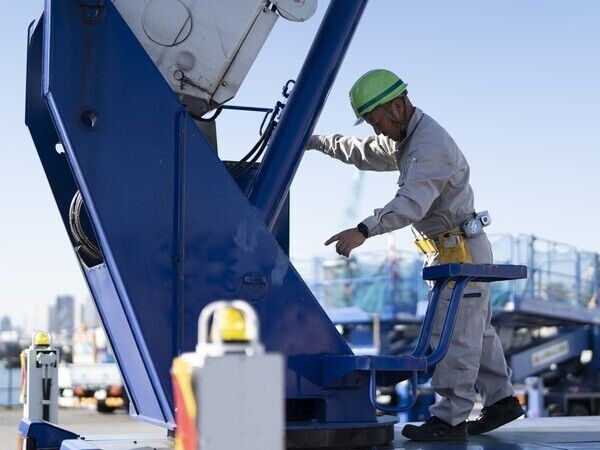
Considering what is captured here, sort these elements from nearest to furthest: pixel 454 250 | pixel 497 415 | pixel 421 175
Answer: pixel 421 175, pixel 454 250, pixel 497 415

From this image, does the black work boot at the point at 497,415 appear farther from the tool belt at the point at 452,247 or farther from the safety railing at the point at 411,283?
the safety railing at the point at 411,283

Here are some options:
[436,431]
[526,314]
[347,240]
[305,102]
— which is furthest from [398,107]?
[526,314]

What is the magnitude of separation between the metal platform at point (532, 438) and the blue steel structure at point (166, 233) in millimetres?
450

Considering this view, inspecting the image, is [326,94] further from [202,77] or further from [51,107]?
[51,107]

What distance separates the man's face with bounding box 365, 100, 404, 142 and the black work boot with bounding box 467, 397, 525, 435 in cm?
132

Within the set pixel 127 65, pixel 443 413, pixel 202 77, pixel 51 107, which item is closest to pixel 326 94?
pixel 202 77

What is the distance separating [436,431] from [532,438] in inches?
→ 16.5

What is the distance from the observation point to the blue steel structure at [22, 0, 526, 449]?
3807 millimetres

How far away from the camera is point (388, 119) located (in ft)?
15.4

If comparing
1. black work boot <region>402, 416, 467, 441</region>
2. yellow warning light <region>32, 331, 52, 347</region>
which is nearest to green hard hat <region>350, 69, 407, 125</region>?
black work boot <region>402, 416, 467, 441</region>

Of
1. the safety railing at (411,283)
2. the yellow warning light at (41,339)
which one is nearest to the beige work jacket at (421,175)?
the yellow warning light at (41,339)

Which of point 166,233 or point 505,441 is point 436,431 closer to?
point 505,441

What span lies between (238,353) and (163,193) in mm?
1950

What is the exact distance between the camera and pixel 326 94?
436 centimetres
